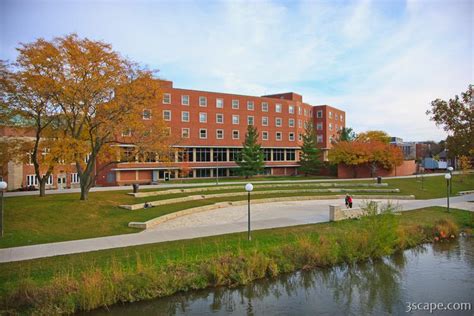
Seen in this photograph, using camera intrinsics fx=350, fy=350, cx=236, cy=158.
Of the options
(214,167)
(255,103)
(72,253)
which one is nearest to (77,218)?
(72,253)

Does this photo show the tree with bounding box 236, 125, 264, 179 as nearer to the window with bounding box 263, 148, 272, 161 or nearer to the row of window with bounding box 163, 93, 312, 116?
the row of window with bounding box 163, 93, 312, 116

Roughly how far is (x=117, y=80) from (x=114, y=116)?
2384mm

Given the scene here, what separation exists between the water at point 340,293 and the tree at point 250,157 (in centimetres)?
3720

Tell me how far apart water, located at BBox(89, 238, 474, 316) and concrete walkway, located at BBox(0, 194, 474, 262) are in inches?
189

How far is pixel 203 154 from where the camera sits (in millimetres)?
53812

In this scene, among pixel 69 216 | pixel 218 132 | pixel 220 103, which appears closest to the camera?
pixel 69 216

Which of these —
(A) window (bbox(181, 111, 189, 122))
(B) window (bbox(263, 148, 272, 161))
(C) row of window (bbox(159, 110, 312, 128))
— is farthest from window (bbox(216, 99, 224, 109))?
(B) window (bbox(263, 148, 272, 161))

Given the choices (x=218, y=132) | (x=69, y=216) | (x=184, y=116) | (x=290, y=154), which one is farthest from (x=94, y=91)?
(x=290, y=154)

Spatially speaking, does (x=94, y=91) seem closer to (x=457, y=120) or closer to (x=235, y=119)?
(x=457, y=120)

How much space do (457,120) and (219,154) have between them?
38.2m

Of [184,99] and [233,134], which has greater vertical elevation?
[184,99]

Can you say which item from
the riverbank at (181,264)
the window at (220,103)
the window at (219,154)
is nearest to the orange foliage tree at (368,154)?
the window at (219,154)

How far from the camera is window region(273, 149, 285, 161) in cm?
6134

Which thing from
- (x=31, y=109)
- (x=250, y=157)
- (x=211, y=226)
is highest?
(x=31, y=109)
